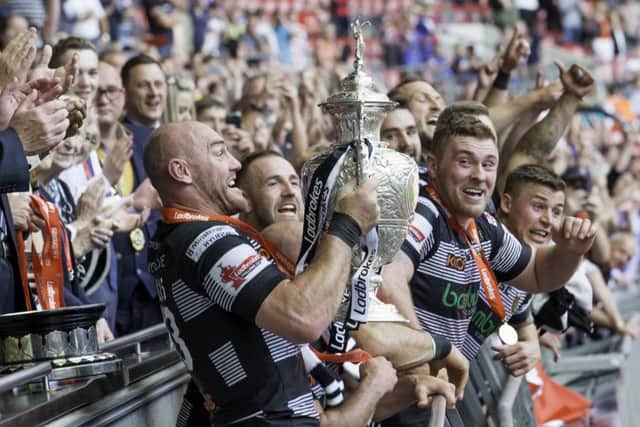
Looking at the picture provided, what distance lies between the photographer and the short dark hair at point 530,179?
5.79 meters

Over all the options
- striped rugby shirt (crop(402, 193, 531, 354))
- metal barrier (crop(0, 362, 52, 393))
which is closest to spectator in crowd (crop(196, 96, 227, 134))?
striped rugby shirt (crop(402, 193, 531, 354))

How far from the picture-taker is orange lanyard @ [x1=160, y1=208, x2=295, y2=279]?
360 cm

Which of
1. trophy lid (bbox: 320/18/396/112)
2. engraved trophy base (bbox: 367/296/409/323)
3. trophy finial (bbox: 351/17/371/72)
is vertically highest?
trophy finial (bbox: 351/17/371/72)

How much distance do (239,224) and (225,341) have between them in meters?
0.34

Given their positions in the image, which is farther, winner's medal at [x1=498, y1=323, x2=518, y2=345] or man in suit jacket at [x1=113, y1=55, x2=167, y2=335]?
man in suit jacket at [x1=113, y1=55, x2=167, y2=335]

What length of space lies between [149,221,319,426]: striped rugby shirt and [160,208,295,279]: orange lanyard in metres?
0.04

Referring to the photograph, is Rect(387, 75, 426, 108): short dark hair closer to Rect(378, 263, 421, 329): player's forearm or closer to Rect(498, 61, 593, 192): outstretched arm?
Rect(498, 61, 593, 192): outstretched arm

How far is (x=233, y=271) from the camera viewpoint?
3.33 meters

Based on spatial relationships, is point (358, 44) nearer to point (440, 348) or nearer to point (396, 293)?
point (396, 293)

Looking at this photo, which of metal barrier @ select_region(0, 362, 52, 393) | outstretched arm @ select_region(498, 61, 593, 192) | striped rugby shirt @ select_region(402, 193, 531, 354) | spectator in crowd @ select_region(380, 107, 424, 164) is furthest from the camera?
outstretched arm @ select_region(498, 61, 593, 192)

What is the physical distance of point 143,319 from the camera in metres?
5.94

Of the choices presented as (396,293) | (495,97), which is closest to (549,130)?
(495,97)

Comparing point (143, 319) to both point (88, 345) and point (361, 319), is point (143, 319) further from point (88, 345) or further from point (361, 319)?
point (361, 319)

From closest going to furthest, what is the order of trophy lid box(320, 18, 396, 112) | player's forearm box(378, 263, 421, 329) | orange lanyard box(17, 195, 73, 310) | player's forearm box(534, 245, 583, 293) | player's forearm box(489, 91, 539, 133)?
trophy lid box(320, 18, 396, 112) → player's forearm box(378, 263, 421, 329) → orange lanyard box(17, 195, 73, 310) → player's forearm box(534, 245, 583, 293) → player's forearm box(489, 91, 539, 133)
